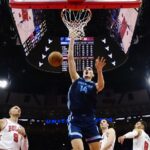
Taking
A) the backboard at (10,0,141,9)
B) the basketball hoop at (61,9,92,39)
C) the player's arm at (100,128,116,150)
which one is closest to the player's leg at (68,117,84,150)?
the player's arm at (100,128,116,150)

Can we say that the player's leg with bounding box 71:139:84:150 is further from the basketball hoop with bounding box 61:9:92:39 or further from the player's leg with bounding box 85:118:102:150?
the basketball hoop with bounding box 61:9:92:39

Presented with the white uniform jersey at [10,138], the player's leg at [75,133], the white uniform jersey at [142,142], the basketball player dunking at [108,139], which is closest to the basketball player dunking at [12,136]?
the white uniform jersey at [10,138]

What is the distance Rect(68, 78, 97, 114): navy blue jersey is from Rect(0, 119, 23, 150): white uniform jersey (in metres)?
1.83

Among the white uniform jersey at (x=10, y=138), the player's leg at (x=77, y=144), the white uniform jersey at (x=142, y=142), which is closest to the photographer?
the player's leg at (x=77, y=144)

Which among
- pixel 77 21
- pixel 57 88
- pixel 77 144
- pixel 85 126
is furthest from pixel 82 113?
pixel 57 88

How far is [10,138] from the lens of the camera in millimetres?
6945

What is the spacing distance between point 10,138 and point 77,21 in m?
2.72

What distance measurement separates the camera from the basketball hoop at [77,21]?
24.3ft

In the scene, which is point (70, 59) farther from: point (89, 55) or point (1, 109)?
point (1, 109)

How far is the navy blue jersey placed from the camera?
5.53 metres

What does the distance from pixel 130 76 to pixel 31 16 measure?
12178 mm

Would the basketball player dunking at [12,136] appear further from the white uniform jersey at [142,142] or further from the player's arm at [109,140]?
the white uniform jersey at [142,142]

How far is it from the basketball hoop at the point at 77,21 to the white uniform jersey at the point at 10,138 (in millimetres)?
2097

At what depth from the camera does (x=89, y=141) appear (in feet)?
18.0
